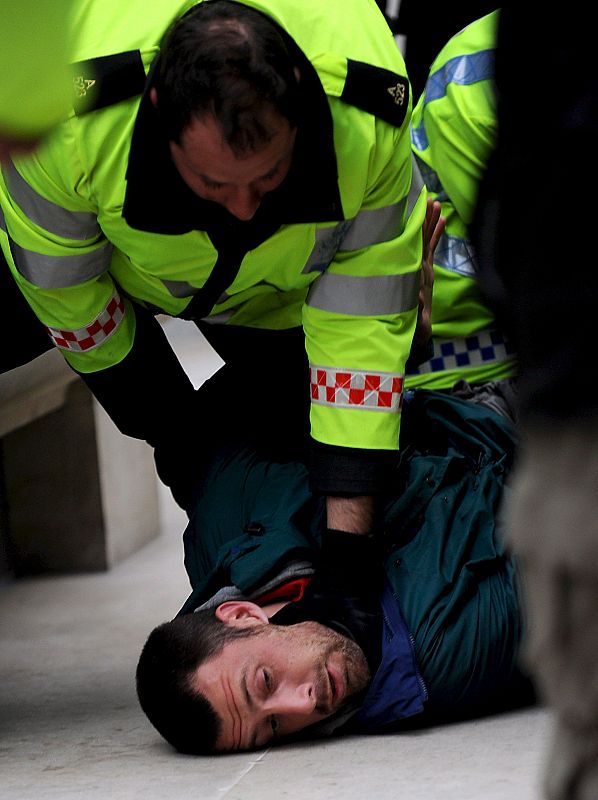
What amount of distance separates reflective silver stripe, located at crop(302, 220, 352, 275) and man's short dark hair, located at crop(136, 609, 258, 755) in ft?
1.73

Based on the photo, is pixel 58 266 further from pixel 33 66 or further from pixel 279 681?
pixel 33 66

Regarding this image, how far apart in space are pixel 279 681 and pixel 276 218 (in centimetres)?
64

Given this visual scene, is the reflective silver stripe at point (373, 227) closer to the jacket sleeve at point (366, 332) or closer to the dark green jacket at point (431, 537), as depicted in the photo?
the jacket sleeve at point (366, 332)

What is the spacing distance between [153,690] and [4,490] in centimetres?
127

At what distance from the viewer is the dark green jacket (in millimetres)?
1918

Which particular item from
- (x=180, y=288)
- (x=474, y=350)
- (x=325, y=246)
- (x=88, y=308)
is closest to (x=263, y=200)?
(x=325, y=246)

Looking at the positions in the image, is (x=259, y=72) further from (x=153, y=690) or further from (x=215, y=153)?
(x=153, y=690)

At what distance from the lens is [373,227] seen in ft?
6.14

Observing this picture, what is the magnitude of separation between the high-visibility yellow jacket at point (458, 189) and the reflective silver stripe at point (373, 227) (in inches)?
20.7

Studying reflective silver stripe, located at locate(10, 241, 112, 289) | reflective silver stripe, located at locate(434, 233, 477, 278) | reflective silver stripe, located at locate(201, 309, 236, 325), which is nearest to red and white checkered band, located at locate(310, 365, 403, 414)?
reflective silver stripe, located at locate(201, 309, 236, 325)

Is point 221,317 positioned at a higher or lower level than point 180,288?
lower

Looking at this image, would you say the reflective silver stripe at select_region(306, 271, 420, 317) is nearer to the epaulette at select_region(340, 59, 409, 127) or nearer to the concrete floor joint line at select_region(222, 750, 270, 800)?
the epaulette at select_region(340, 59, 409, 127)

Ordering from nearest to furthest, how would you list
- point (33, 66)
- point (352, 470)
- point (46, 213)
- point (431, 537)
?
point (33, 66), point (46, 213), point (352, 470), point (431, 537)

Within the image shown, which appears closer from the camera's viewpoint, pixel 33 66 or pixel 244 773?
pixel 33 66
